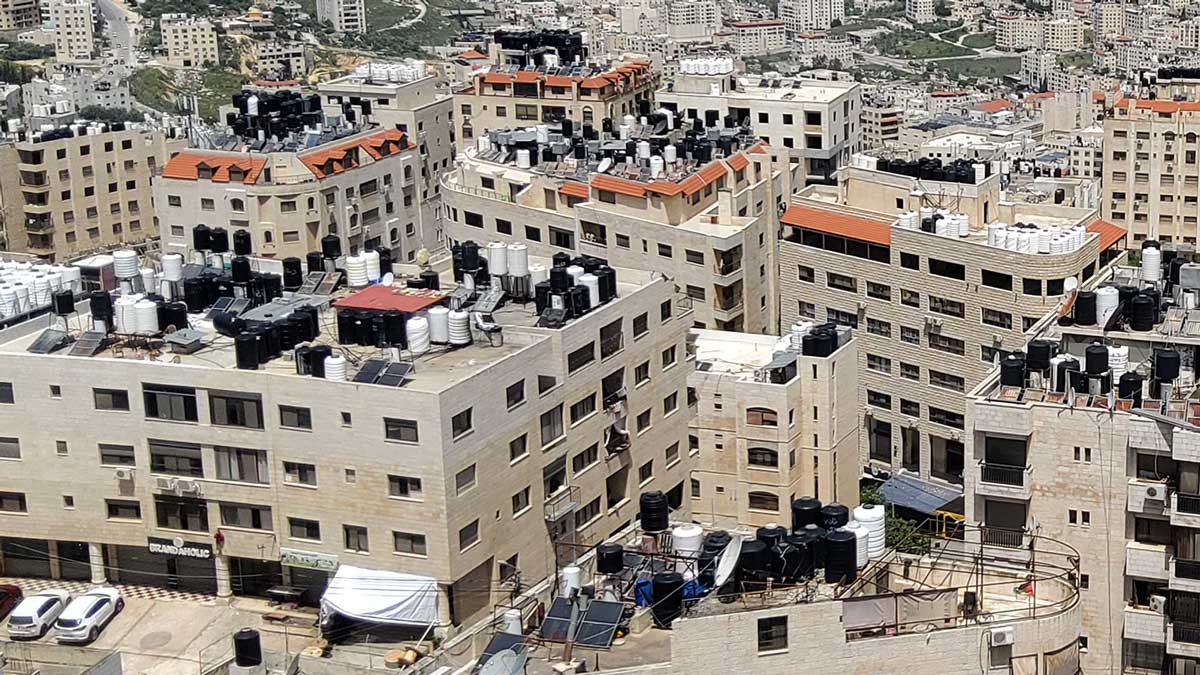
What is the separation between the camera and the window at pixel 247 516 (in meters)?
52.6

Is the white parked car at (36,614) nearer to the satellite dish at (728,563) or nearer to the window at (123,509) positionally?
the window at (123,509)

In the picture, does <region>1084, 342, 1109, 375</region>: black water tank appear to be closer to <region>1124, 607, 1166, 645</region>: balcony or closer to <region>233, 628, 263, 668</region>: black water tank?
<region>1124, 607, 1166, 645</region>: balcony

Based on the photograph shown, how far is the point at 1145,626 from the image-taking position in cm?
4691

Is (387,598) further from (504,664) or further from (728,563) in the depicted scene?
(728,563)

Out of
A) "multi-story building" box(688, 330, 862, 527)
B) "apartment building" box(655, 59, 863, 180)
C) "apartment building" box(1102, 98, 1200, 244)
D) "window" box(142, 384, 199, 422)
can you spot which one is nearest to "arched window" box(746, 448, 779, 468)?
"multi-story building" box(688, 330, 862, 527)

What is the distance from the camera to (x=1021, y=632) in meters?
38.1

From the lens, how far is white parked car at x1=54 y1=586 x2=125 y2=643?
51.2m

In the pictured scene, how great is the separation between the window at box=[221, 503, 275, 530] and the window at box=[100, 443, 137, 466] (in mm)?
2882

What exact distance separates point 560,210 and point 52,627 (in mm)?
38146

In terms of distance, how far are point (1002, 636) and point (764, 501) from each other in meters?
28.2

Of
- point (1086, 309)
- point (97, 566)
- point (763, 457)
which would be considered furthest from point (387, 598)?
point (1086, 309)

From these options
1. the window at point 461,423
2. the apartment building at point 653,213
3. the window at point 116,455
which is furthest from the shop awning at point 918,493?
the window at point 116,455

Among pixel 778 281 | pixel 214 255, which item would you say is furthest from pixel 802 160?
pixel 214 255

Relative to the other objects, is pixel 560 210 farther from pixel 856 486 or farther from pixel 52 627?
pixel 52 627
